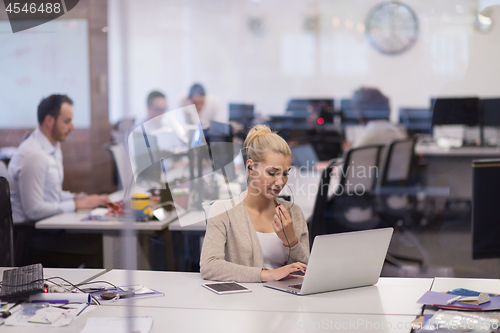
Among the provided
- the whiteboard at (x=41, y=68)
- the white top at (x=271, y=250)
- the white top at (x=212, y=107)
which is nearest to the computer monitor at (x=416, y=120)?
the white top at (x=212, y=107)

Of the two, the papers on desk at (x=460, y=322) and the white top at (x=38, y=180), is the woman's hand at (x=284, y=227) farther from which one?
the white top at (x=38, y=180)

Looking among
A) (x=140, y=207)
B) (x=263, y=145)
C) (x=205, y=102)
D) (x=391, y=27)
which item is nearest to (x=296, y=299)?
(x=263, y=145)

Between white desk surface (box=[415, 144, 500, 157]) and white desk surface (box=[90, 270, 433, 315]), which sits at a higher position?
white desk surface (box=[415, 144, 500, 157])

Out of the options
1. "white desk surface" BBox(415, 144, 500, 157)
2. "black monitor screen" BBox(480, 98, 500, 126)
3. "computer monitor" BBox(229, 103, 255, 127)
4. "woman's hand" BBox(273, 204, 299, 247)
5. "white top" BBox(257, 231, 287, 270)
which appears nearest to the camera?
"woman's hand" BBox(273, 204, 299, 247)

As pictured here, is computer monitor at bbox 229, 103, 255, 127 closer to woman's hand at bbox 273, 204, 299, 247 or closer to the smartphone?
woman's hand at bbox 273, 204, 299, 247

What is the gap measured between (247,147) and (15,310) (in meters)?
0.92

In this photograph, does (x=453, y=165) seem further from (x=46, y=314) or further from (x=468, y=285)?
(x=46, y=314)

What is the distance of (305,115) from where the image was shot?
5844mm

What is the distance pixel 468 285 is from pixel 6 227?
180 cm

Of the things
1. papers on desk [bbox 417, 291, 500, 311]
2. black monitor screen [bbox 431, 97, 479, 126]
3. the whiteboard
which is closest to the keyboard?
papers on desk [bbox 417, 291, 500, 311]

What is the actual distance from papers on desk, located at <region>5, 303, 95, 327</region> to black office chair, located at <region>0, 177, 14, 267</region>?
0.87m

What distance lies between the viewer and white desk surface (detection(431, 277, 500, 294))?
1464 mm

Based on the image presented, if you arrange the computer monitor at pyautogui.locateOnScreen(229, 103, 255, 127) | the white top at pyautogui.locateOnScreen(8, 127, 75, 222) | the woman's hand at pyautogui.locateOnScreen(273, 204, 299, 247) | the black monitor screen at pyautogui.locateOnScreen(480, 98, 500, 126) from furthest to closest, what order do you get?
A: the computer monitor at pyautogui.locateOnScreen(229, 103, 255, 127) → the black monitor screen at pyautogui.locateOnScreen(480, 98, 500, 126) → the white top at pyautogui.locateOnScreen(8, 127, 75, 222) → the woman's hand at pyautogui.locateOnScreen(273, 204, 299, 247)

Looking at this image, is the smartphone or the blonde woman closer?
the smartphone
